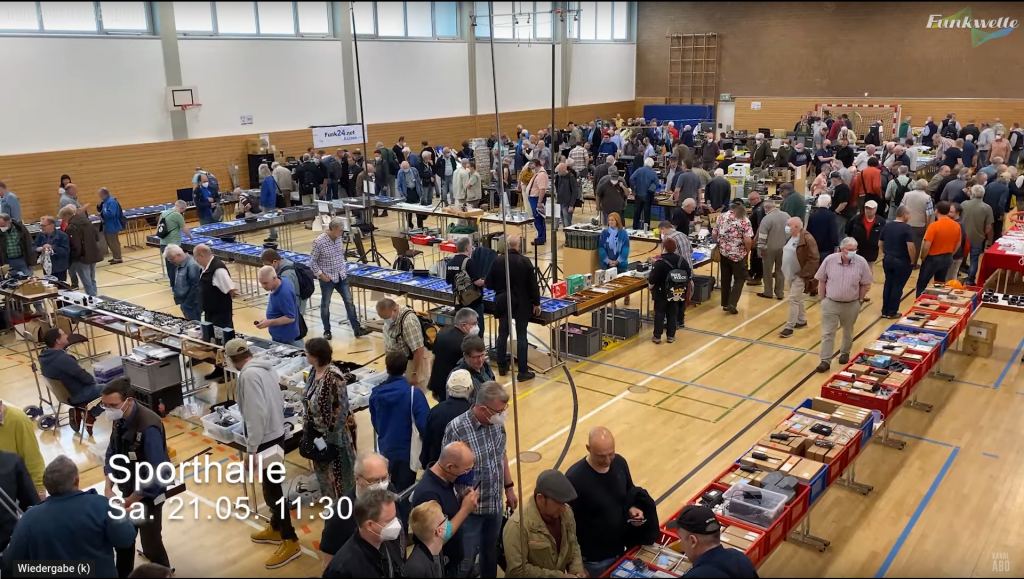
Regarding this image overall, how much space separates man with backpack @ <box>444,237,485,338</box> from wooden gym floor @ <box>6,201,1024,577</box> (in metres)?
1.15

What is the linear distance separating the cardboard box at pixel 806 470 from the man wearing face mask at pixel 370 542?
2.83 m

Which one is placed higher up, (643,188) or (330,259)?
(643,188)

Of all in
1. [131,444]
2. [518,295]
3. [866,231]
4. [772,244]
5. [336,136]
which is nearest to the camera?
[131,444]

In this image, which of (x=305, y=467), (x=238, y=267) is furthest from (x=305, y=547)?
(x=238, y=267)

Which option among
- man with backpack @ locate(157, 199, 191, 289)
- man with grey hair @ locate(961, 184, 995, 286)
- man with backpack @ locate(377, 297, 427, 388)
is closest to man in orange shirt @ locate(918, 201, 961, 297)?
man with grey hair @ locate(961, 184, 995, 286)

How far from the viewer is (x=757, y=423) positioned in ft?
24.9

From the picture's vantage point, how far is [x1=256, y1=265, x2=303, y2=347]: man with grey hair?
7688mm

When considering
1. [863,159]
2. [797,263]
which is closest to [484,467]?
[797,263]

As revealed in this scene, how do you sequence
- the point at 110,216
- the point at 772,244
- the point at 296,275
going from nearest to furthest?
the point at 296,275
the point at 772,244
the point at 110,216

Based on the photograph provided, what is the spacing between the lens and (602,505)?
14.2 ft

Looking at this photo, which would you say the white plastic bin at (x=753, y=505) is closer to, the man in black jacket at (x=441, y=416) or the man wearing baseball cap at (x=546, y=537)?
the man wearing baseball cap at (x=546, y=537)

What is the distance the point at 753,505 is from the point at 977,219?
8332mm

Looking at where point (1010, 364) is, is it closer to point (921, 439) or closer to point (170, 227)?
point (921, 439)

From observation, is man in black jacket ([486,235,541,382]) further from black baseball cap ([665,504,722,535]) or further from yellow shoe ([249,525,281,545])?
A: black baseball cap ([665,504,722,535])
